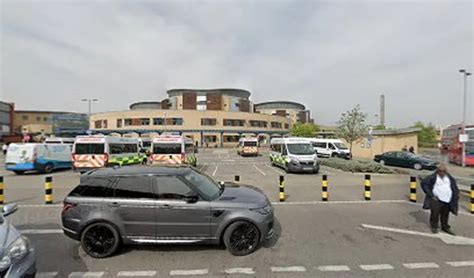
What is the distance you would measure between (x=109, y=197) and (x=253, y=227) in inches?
103

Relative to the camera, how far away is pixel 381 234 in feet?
20.0

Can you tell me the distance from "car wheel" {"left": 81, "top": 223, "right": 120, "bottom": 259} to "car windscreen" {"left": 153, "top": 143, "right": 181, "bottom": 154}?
1270 centimetres

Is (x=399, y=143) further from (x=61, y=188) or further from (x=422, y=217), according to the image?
(x=61, y=188)

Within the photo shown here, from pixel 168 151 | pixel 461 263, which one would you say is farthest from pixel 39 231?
pixel 168 151

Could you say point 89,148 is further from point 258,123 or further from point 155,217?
point 258,123

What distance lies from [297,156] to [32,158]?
52.5 ft

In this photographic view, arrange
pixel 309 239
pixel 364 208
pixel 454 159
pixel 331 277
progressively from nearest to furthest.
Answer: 1. pixel 331 277
2. pixel 309 239
3. pixel 364 208
4. pixel 454 159

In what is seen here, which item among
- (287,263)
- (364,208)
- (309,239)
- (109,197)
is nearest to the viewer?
(287,263)

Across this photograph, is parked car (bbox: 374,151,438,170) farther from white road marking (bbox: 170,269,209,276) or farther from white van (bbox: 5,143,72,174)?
white van (bbox: 5,143,72,174)

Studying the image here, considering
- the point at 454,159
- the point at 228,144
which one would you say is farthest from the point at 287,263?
the point at 228,144

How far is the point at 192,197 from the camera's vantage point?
503 cm

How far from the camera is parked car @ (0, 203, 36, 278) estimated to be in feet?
10.6

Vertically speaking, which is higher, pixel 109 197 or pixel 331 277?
pixel 109 197

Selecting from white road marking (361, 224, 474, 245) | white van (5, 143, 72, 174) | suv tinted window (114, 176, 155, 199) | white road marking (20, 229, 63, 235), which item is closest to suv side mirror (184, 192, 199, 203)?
suv tinted window (114, 176, 155, 199)
